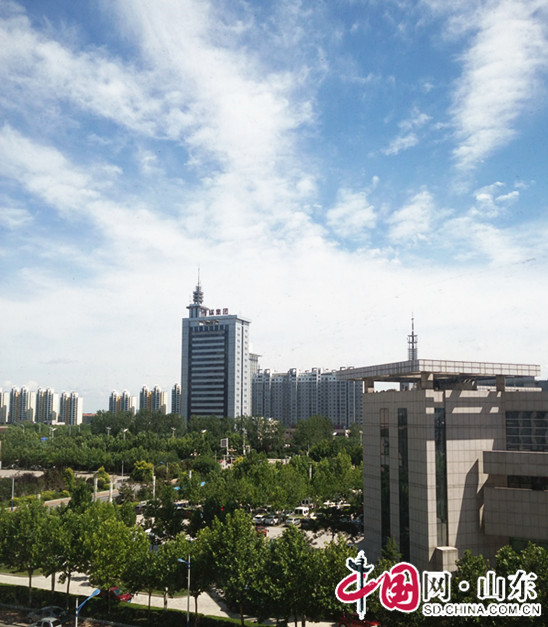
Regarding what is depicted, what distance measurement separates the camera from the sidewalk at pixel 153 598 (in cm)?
3264

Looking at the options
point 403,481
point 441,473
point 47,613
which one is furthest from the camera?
point 403,481

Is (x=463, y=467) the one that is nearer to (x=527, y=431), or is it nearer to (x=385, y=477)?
(x=527, y=431)

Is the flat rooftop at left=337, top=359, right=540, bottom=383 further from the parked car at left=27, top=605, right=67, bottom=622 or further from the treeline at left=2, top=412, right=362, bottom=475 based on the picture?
the treeline at left=2, top=412, right=362, bottom=475

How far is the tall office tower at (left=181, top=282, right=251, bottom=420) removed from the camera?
517ft

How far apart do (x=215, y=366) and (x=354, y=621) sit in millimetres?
134297

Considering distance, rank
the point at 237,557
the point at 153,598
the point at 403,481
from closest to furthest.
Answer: the point at 237,557 < the point at 403,481 < the point at 153,598

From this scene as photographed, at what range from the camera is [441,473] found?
3020 centimetres

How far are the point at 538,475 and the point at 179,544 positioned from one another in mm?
21203

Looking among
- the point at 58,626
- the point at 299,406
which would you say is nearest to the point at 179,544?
the point at 58,626

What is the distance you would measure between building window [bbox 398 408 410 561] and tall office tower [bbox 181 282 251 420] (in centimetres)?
12617

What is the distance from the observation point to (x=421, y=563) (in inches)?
1162

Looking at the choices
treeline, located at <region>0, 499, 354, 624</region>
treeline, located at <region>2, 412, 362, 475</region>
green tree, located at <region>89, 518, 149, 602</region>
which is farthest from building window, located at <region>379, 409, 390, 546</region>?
treeline, located at <region>2, 412, 362, 475</region>

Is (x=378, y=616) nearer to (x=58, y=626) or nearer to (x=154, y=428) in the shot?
(x=58, y=626)

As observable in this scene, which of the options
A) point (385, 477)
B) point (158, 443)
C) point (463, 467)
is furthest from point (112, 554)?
point (158, 443)
